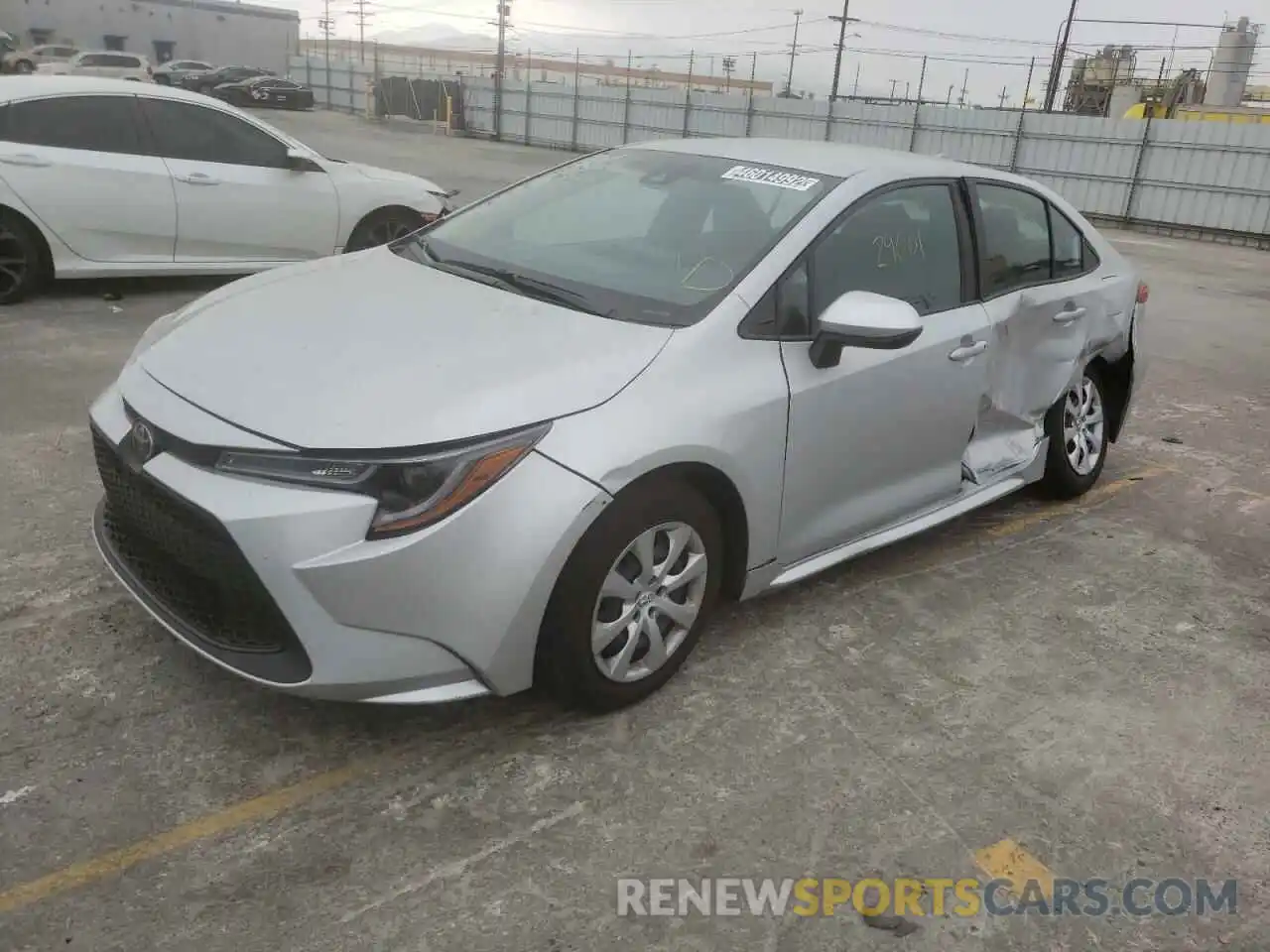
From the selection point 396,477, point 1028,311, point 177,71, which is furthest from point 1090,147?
point 177,71

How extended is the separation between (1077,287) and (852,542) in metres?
1.80

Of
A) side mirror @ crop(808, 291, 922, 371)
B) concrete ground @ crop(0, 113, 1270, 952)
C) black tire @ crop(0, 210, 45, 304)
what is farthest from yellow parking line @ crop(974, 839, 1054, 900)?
black tire @ crop(0, 210, 45, 304)

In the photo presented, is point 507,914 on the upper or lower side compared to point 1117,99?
lower

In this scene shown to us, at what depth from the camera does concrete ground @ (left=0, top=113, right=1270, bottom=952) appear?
7.50ft

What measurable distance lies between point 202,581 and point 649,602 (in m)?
1.16

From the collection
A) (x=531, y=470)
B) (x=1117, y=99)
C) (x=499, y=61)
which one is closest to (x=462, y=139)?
(x=499, y=61)

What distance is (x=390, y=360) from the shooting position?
2.70 metres

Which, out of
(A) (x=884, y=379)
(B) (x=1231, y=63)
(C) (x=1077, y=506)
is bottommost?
(C) (x=1077, y=506)

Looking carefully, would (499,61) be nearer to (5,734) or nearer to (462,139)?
(462,139)

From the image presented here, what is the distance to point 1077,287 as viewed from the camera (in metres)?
4.48

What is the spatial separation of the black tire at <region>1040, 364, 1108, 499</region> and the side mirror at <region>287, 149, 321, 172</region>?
224 inches

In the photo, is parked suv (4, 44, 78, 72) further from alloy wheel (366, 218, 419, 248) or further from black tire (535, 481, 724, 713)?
black tire (535, 481, 724, 713)

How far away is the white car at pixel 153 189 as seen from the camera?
6723 millimetres

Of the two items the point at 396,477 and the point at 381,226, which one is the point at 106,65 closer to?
the point at 381,226
